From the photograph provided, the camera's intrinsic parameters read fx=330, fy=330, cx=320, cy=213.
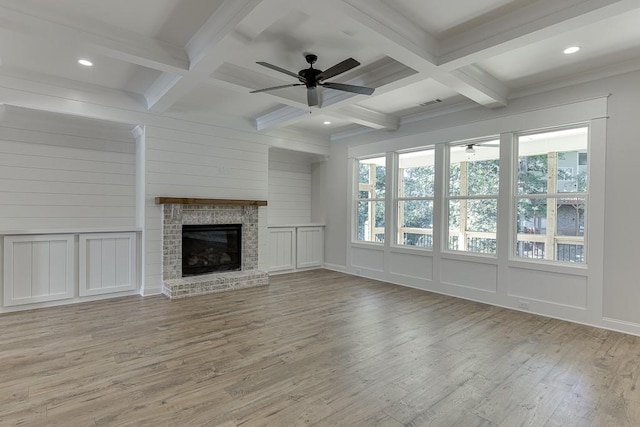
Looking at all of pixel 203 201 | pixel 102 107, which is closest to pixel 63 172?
pixel 102 107

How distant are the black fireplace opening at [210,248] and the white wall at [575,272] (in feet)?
9.63

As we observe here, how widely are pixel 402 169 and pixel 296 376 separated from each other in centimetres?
444

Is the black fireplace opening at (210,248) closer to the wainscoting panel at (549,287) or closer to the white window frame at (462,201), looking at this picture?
the white window frame at (462,201)

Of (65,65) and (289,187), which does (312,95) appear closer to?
(65,65)

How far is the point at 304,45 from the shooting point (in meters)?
3.31

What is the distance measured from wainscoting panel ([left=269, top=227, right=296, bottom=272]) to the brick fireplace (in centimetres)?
61

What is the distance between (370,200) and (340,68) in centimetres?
372

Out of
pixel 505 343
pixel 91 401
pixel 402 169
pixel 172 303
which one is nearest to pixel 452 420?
pixel 505 343

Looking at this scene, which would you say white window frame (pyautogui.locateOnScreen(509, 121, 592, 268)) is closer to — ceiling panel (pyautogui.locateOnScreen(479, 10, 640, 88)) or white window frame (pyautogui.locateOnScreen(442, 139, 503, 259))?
white window frame (pyautogui.locateOnScreen(442, 139, 503, 259))

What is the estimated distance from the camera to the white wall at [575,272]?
363 centimetres

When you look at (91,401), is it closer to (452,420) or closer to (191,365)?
(191,365)

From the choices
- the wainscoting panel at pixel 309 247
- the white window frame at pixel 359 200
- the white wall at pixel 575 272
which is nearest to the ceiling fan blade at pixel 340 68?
the white wall at pixel 575 272

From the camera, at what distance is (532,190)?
176 inches

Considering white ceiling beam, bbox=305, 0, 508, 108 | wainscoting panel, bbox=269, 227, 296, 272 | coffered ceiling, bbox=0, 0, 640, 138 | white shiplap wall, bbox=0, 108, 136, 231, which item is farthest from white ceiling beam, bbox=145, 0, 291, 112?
wainscoting panel, bbox=269, 227, 296, 272
